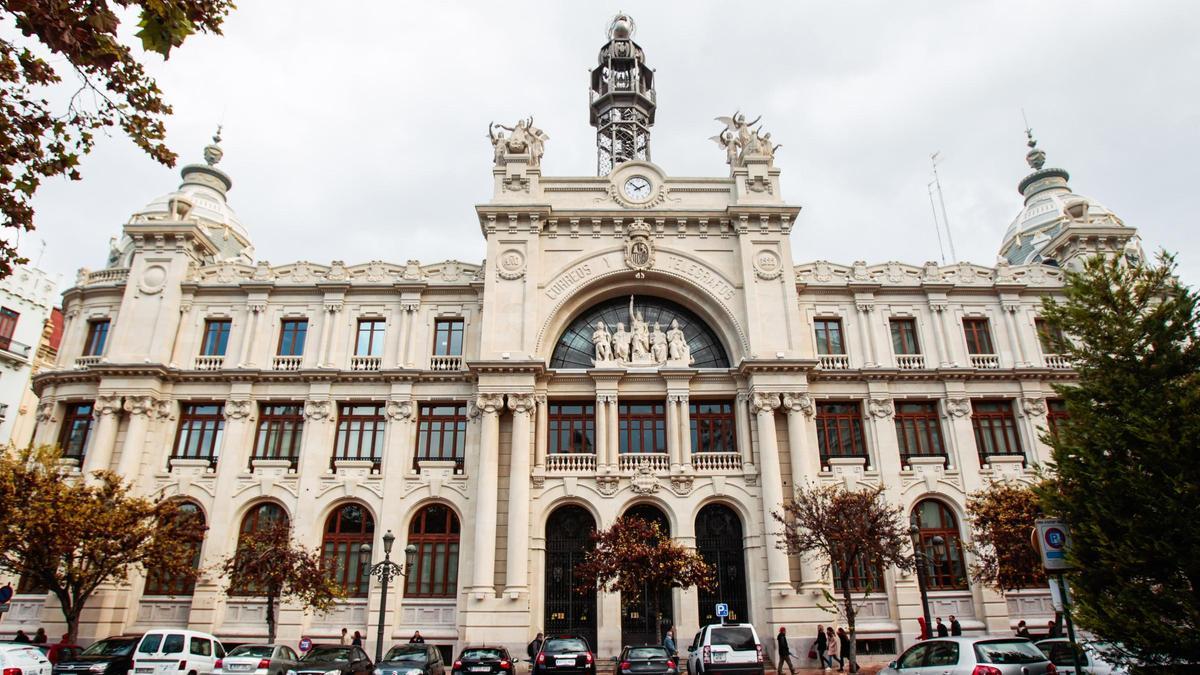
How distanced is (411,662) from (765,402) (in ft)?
60.0

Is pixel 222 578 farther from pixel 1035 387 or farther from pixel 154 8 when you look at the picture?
pixel 1035 387

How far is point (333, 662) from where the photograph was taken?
19.9m

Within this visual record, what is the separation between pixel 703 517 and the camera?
31.3 m

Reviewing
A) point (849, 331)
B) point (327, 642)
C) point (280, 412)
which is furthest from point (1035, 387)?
point (280, 412)

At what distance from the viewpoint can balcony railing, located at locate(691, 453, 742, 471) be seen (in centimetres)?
3147

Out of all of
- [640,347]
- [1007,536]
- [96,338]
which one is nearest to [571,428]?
[640,347]

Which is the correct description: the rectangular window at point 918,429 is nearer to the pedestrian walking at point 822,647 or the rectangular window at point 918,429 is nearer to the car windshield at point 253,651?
the pedestrian walking at point 822,647

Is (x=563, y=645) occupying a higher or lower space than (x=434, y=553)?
lower

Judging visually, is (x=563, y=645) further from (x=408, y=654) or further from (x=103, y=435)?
(x=103, y=435)

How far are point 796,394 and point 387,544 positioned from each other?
18.5 meters

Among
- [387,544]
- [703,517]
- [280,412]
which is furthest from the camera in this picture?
[280,412]

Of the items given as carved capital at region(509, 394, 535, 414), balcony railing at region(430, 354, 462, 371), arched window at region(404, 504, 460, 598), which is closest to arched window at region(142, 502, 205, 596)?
arched window at region(404, 504, 460, 598)

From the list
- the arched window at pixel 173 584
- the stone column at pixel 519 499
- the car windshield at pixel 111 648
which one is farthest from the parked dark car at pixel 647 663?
the arched window at pixel 173 584

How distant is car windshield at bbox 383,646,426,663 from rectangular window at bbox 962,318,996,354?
28764mm
